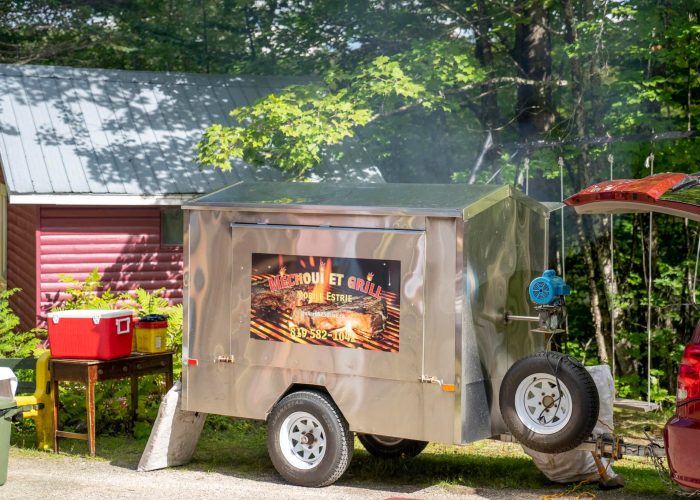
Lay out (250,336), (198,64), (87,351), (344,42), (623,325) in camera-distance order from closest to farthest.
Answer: (250,336)
(87,351)
(623,325)
(344,42)
(198,64)

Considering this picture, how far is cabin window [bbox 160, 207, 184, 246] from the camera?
15828 millimetres

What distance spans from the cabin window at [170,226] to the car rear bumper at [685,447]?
34.7ft

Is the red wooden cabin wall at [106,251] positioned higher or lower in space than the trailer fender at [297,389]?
higher

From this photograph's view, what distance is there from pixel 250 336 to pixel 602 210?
282cm

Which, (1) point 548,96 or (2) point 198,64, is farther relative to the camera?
(2) point 198,64

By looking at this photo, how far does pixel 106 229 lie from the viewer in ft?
50.8

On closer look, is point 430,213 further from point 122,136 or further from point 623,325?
point 122,136

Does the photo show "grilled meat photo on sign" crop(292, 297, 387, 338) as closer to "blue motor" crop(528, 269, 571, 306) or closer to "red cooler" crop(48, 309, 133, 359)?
"blue motor" crop(528, 269, 571, 306)

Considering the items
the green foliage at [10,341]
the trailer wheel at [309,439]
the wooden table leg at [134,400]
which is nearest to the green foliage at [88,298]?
the green foliage at [10,341]

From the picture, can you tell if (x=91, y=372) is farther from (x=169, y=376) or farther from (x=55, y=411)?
(x=169, y=376)

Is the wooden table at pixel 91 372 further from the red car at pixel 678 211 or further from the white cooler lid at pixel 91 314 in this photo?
the red car at pixel 678 211

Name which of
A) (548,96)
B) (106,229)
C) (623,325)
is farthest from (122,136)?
(623,325)

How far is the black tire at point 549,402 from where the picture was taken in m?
7.17

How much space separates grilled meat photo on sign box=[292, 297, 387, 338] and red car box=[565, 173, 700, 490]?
159 centimetres
